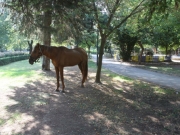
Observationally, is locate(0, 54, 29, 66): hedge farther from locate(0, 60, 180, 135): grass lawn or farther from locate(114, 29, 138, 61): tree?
locate(0, 60, 180, 135): grass lawn

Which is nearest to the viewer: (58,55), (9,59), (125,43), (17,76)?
(58,55)

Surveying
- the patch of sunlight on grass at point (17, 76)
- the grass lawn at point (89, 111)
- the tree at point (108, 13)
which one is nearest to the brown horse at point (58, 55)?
the grass lawn at point (89, 111)

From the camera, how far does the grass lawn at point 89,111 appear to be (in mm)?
4461

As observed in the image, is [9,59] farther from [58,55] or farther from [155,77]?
[58,55]

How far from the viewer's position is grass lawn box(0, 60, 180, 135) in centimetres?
446

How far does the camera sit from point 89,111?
559cm

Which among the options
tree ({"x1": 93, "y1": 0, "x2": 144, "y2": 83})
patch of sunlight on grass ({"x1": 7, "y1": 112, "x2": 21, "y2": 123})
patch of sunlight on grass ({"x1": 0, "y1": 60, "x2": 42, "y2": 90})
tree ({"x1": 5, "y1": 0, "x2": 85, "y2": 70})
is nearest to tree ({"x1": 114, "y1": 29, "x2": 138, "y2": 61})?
patch of sunlight on grass ({"x1": 0, "y1": 60, "x2": 42, "y2": 90})

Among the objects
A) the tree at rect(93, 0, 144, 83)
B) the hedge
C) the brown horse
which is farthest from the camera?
the hedge

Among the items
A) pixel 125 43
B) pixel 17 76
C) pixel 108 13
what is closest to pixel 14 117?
pixel 108 13

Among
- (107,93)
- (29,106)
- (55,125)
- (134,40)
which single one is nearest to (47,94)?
(29,106)

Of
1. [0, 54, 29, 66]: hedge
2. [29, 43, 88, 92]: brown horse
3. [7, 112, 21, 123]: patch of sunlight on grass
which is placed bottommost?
[7, 112, 21, 123]: patch of sunlight on grass

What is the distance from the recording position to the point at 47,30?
771cm

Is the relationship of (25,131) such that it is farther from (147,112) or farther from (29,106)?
(147,112)

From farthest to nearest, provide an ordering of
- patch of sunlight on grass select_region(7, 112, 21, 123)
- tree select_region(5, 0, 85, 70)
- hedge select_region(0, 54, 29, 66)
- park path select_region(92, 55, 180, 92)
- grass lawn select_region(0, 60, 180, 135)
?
hedge select_region(0, 54, 29, 66) → park path select_region(92, 55, 180, 92) → tree select_region(5, 0, 85, 70) → patch of sunlight on grass select_region(7, 112, 21, 123) → grass lawn select_region(0, 60, 180, 135)
